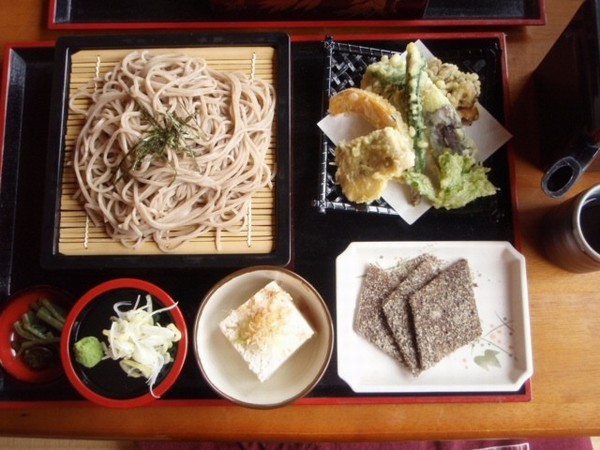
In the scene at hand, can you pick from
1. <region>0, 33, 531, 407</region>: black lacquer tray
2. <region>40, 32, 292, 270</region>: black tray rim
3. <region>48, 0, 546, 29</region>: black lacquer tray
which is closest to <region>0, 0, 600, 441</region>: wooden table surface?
<region>0, 33, 531, 407</region>: black lacquer tray

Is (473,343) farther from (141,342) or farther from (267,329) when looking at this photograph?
(141,342)

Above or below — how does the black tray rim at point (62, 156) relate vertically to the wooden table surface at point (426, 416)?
above

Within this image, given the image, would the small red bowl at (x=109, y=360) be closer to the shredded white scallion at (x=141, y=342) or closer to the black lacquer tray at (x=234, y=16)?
the shredded white scallion at (x=141, y=342)

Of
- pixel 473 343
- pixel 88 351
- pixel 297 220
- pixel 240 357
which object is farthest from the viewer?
pixel 297 220

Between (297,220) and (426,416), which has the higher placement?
(297,220)

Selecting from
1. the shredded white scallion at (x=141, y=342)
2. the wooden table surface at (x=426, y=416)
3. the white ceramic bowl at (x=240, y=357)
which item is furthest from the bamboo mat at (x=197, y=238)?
the wooden table surface at (x=426, y=416)

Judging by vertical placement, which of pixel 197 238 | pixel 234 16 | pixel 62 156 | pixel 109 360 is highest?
pixel 234 16

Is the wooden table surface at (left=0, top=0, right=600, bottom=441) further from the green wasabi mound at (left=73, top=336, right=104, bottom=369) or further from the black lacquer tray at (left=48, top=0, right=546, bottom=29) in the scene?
the black lacquer tray at (left=48, top=0, right=546, bottom=29)

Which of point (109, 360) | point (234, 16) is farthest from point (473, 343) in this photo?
point (234, 16)

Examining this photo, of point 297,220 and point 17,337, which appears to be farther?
point 297,220
